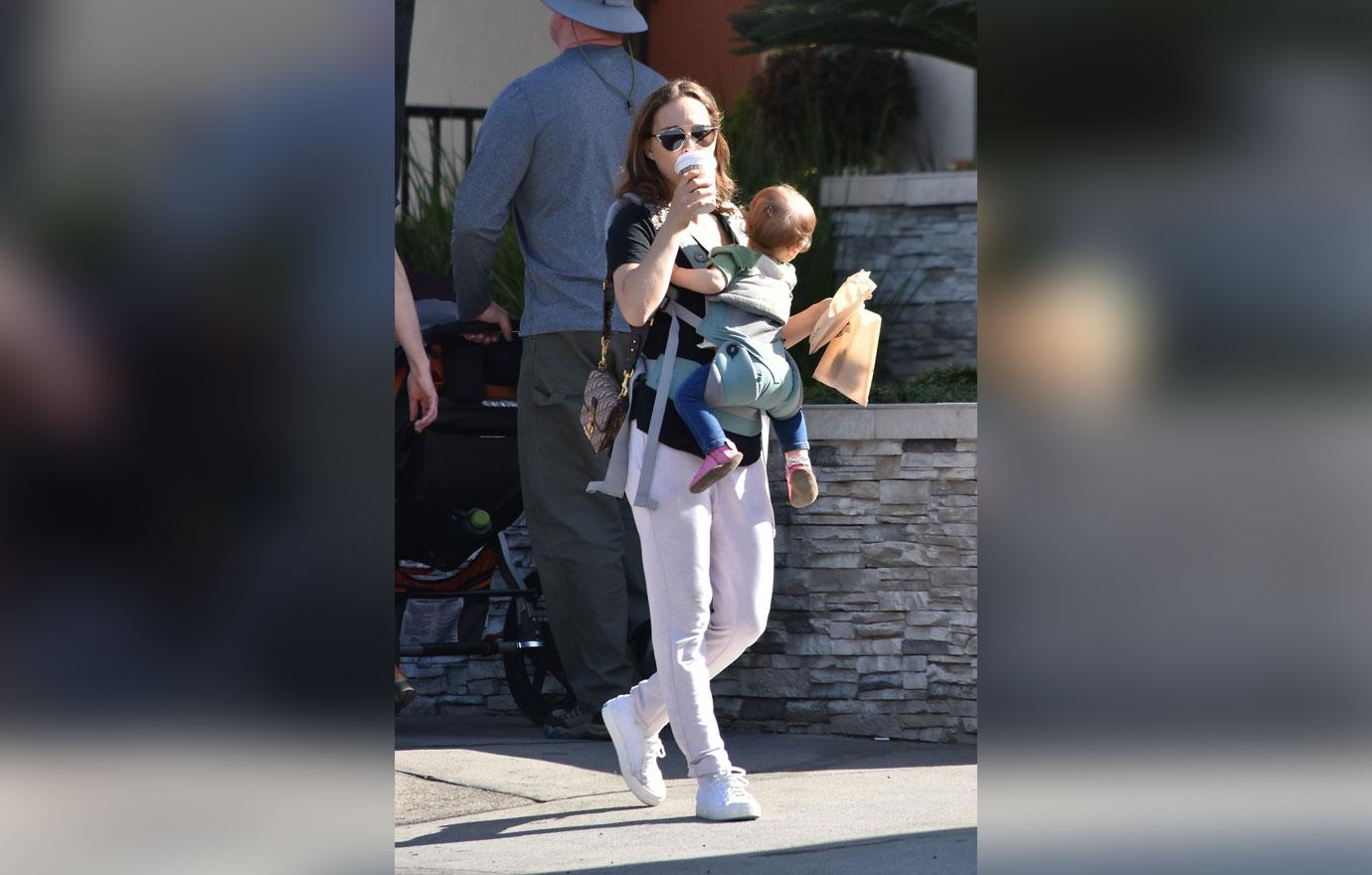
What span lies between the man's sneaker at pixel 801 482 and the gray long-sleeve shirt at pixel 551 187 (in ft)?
3.42

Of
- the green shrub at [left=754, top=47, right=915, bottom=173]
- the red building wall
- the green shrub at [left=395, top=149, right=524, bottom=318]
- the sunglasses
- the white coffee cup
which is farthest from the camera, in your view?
the red building wall

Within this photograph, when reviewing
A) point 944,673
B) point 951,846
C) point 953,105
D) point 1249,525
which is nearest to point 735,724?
point 944,673

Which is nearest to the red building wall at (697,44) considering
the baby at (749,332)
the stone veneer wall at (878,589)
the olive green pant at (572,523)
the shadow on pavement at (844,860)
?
the stone veneer wall at (878,589)

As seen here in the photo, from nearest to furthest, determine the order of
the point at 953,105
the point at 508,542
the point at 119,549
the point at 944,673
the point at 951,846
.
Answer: the point at 119,549 → the point at 951,846 → the point at 944,673 → the point at 508,542 → the point at 953,105

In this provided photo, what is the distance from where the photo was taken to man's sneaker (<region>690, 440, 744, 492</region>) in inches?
164

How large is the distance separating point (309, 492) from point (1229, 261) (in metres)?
1.12

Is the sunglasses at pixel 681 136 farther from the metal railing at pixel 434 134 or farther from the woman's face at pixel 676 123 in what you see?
the metal railing at pixel 434 134

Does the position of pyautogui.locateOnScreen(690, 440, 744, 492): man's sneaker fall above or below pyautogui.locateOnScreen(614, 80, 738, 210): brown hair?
below

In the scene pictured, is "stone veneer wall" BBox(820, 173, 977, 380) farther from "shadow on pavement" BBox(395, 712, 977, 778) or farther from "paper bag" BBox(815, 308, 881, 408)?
"paper bag" BBox(815, 308, 881, 408)

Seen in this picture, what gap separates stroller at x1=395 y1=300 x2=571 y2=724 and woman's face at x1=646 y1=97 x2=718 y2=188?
138 centimetres

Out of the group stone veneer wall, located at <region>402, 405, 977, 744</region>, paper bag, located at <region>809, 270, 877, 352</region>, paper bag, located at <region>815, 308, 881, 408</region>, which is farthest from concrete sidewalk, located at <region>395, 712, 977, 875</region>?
paper bag, located at <region>809, 270, 877, 352</region>

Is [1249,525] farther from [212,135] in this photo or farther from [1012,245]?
[212,135]

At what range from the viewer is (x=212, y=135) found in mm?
2043

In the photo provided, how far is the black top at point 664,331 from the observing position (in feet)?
14.0
